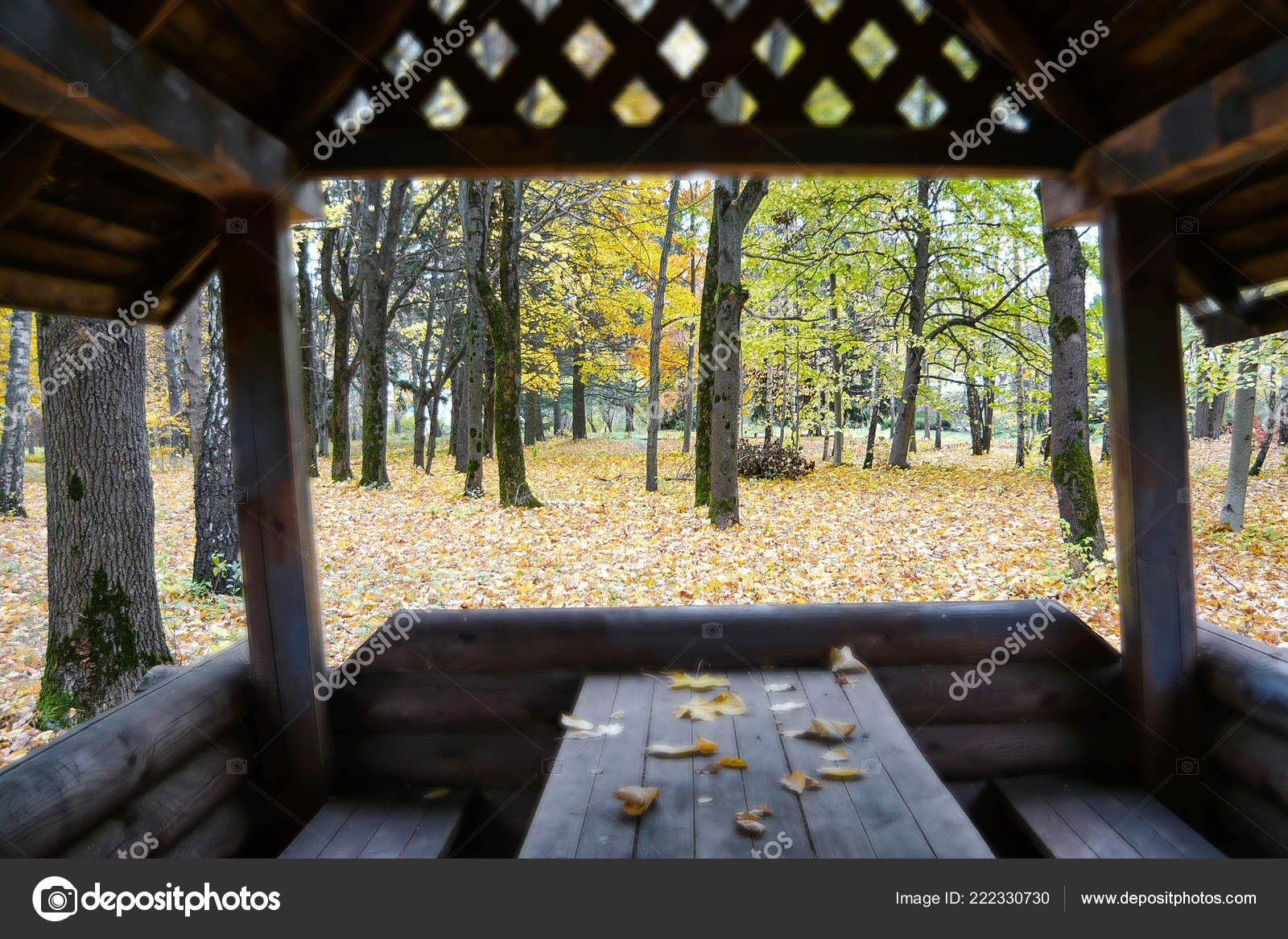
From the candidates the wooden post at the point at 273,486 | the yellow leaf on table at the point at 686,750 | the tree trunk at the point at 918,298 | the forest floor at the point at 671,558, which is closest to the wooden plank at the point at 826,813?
A: the yellow leaf on table at the point at 686,750

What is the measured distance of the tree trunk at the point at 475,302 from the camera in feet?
37.4

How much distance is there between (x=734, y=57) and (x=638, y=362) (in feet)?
73.4

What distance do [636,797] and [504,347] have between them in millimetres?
9692

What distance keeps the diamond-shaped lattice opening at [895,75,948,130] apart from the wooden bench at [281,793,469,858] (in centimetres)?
328

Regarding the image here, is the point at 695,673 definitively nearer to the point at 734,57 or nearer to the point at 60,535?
the point at 734,57

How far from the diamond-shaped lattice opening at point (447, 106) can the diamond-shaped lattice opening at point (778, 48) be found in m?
1.10

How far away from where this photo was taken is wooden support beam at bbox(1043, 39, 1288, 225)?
7.07 ft

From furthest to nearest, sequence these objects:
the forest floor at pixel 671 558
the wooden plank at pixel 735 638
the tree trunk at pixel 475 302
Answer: the tree trunk at pixel 475 302 → the forest floor at pixel 671 558 → the wooden plank at pixel 735 638

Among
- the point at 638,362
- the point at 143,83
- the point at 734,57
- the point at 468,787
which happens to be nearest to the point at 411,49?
the point at 143,83

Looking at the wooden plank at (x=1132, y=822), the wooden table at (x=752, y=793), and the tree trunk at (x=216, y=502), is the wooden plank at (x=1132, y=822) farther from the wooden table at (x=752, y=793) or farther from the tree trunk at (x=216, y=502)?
the tree trunk at (x=216, y=502)

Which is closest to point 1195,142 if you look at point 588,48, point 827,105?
point 827,105

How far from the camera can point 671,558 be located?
818 cm

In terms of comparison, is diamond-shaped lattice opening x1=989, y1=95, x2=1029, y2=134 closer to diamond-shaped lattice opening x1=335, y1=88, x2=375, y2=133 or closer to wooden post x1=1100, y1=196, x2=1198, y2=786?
wooden post x1=1100, y1=196, x2=1198, y2=786
